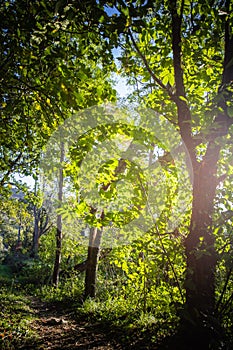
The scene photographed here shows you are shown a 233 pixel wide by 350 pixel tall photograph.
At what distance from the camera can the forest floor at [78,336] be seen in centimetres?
538

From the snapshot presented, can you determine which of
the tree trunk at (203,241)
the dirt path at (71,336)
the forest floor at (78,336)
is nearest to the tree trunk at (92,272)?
the dirt path at (71,336)

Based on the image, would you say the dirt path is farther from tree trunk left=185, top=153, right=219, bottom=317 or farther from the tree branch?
the tree branch

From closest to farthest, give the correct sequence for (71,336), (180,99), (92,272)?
(180,99), (71,336), (92,272)

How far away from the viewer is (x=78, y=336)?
6.38 metres

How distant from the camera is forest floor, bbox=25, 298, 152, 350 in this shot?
5375 millimetres

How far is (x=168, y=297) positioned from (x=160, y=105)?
12.9 feet

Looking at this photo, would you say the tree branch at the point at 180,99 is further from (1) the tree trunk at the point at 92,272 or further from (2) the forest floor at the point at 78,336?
(1) the tree trunk at the point at 92,272

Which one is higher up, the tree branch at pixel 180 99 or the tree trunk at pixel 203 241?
the tree branch at pixel 180 99

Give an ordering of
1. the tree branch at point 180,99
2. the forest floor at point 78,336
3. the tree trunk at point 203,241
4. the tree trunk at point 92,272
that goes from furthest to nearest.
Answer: the tree trunk at point 92,272 → the forest floor at point 78,336 → the tree branch at point 180,99 → the tree trunk at point 203,241

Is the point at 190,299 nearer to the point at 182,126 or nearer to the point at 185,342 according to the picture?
the point at 185,342

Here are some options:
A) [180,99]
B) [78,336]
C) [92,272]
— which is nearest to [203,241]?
[180,99]

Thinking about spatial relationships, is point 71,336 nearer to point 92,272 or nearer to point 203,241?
point 92,272

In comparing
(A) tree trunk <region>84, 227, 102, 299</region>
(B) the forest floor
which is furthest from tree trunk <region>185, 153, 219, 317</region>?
(A) tree trunk <region>84, 227, 102, 299</region>

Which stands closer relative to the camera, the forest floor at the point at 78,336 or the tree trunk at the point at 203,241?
the tree trunk at the point at 203,241
